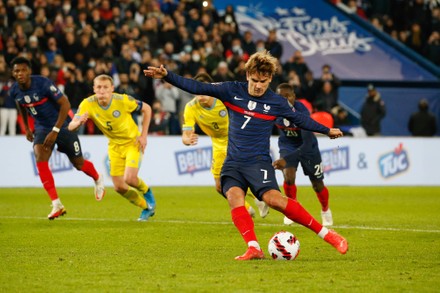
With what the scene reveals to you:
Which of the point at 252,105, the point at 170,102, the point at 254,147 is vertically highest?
the point at 252,105

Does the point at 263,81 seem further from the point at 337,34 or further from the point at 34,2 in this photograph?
the point at 337,34

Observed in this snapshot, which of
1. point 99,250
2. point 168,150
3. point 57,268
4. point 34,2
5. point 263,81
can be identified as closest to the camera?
point 57,268

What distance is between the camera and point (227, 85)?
10164mm

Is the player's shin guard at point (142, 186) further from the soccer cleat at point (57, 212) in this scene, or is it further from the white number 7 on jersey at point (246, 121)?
the white number 7 on jersey at point (246, 121)

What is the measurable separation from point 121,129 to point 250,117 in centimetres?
489

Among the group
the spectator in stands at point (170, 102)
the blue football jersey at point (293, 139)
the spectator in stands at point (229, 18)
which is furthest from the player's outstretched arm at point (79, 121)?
the spectator in stands at point (229, 18)

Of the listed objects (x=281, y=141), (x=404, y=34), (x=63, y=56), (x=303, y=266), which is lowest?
(x=404, y=34)

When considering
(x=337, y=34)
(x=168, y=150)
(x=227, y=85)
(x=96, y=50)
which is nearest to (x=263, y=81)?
(x=227, y=85)

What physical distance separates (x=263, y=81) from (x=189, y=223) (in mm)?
5096

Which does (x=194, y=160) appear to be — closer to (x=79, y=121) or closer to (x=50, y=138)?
(x=50, y=138)

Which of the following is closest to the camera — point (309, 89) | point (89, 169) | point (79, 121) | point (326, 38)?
point (79, 121)

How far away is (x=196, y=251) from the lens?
1088cm

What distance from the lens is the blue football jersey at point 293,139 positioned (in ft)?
47.1

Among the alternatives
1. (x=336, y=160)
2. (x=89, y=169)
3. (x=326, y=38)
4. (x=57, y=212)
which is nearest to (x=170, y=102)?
(x=336, y=160)
